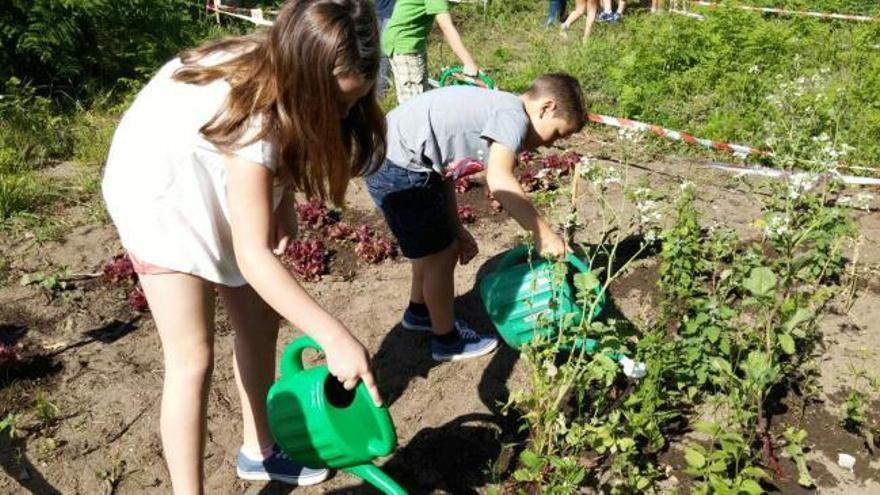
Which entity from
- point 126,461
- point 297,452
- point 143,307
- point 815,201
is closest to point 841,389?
point 815,201

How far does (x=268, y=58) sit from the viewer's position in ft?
5.89

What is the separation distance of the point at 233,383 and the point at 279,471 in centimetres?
65

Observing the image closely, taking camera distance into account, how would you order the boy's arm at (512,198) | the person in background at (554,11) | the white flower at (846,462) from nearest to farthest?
the boy's arm at (512,198), the white flower at (846,462), the person in background at (554,11)

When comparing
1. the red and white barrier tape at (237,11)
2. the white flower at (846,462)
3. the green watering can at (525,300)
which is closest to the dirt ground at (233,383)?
the white flower at (846,462)

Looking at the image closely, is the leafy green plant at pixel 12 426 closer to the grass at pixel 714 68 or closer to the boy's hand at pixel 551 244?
the boy's hand at pixel 551 244

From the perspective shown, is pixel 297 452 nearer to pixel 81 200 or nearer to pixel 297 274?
pixel 297 274

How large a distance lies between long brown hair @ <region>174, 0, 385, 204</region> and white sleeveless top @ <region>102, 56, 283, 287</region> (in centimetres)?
7

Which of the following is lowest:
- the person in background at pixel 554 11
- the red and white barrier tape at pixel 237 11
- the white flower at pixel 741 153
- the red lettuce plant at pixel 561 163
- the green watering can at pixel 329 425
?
the white flower at pixel 741 153

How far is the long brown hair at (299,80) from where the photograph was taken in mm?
1718

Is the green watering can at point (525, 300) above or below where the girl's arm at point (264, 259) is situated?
below

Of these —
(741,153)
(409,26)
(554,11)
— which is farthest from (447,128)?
(554,11)

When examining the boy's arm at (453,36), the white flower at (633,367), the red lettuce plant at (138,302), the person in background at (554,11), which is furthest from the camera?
the person in background at (554,11)

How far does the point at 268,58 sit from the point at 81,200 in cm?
358

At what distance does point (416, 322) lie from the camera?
361cm
